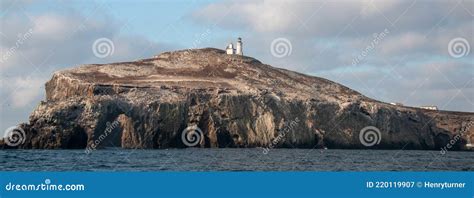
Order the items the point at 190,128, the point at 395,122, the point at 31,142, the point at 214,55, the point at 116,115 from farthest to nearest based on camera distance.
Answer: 1. the point at 214,55
2. the point at 395,122
3. the point at 190,128
4. the point at 116,115
5. the point at 31,142

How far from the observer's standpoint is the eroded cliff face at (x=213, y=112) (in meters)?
84.6

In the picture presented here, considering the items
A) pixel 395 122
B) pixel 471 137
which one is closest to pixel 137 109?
pixel 395 122

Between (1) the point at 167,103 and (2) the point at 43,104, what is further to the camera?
(1) the point at 167,103

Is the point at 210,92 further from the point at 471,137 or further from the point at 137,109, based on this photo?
the point at 471,137

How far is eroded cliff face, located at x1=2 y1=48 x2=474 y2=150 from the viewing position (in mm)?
84625

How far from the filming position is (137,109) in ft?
293

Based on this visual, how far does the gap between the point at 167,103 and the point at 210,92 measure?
9.27m

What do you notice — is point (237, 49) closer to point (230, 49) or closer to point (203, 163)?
point (230, 49)

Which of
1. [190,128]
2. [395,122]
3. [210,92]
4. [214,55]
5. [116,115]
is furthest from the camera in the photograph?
[214,55]

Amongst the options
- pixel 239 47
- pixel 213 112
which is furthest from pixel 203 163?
pixel 239 47

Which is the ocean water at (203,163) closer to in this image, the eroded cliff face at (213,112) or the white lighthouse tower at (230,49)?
the eroded cliff face at (213,112)

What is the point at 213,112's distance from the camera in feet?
316

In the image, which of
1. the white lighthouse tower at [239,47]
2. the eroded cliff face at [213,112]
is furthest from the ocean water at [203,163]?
the white lighthouse tower at [239,47]

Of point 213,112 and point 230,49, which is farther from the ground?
→ point 230,49
